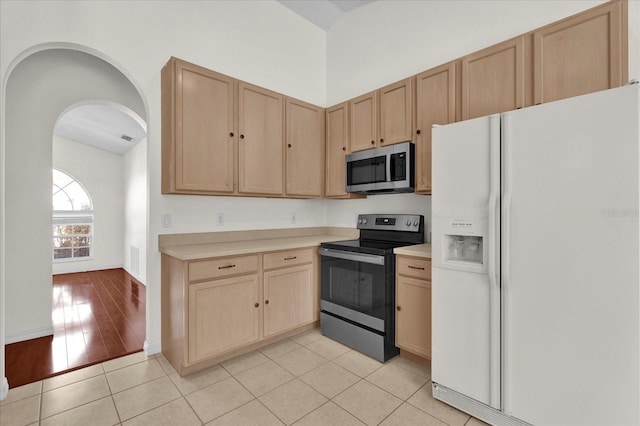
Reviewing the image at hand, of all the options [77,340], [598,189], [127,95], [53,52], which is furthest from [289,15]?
[77,340]

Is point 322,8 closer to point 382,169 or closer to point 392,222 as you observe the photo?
point 382,169

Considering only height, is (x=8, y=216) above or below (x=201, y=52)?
below

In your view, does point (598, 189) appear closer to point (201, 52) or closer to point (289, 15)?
point (201, 52)

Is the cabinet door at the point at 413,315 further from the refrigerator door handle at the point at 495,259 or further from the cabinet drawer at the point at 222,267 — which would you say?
the cabinet drawer at the point at 222,267

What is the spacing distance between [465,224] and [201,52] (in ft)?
9.06

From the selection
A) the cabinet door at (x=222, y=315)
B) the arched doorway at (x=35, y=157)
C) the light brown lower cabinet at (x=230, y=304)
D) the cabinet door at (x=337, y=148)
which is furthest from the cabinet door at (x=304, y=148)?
the arched doorway at (x=35, y=157)

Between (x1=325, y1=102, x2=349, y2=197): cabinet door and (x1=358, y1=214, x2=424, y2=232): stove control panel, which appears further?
(x1=325, y1=102, x2=349, y2=197): cabinet door

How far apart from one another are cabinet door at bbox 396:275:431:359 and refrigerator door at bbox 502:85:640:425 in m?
0.62

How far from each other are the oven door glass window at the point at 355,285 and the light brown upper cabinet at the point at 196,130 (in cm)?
120

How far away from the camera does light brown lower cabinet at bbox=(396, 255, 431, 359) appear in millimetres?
2209

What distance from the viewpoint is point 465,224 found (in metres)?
1.79

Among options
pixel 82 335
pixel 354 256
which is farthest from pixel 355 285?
pixel 82 335

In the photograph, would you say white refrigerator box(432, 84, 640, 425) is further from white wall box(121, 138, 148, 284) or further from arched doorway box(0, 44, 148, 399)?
white wall box(121, 138, 148, 284)

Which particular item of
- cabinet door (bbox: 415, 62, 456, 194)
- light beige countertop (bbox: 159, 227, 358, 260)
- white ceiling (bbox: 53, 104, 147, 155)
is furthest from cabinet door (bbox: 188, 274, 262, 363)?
Answer: white ceiling (bbox: 53, 104, 147, 155)
